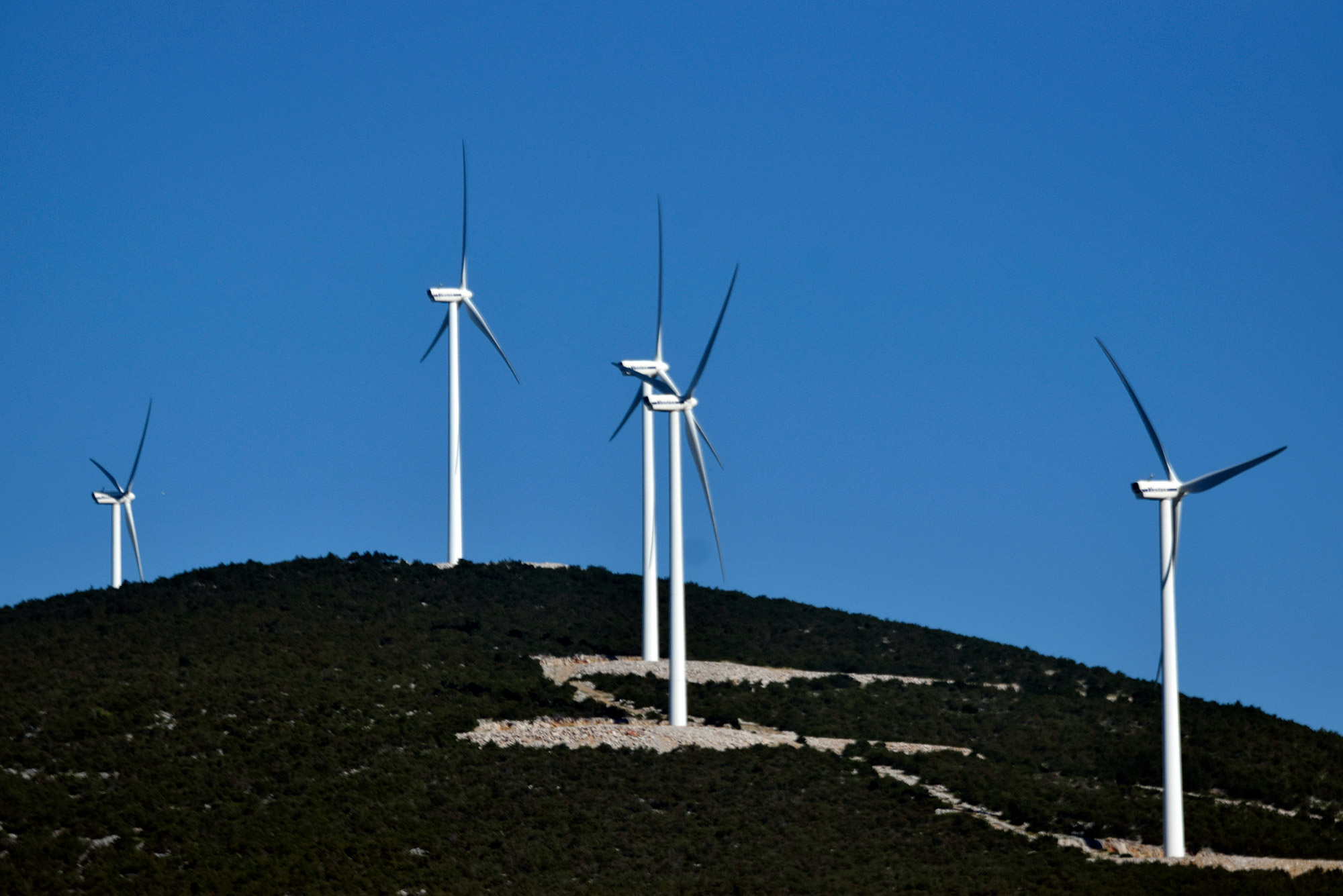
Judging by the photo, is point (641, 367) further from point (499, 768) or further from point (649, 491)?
point (499, 768)

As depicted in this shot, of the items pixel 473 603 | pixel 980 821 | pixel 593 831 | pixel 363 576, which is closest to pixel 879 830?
pixel 980 821

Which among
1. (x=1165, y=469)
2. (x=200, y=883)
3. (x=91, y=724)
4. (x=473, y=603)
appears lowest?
(x=200, y=883)

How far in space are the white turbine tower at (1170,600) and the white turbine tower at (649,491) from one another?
21.8m

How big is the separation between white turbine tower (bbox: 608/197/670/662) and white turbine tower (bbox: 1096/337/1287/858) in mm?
21826

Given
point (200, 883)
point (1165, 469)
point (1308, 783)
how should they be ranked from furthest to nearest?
point (1308, 783), point (1165, 469), point (200, 883)

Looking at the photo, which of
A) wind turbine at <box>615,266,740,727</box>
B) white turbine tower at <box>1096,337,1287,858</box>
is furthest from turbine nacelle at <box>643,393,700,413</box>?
white turbine tower at <box>1096,337,1287,858</box>

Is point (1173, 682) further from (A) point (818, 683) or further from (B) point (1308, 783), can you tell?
(A) point (818, 683)

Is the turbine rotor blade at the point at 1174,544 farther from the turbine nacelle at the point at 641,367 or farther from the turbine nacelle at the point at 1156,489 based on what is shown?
the turbine nacelle at the point at 641,367

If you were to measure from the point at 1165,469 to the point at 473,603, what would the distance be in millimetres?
36347

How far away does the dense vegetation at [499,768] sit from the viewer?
123 ft

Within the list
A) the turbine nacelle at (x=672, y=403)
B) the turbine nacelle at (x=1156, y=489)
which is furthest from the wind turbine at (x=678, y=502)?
the turbine nacelle at (x=1156, y=489)

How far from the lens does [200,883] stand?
3597cm

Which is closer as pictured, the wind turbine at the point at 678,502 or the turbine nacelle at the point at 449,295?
the wind turbine at the point at 678,502

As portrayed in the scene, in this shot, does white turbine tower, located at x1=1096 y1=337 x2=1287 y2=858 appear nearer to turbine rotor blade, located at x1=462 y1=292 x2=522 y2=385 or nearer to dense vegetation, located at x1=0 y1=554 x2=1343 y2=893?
dense vegetation, located at x1=0 y1=554 x2=1343 y2=893
